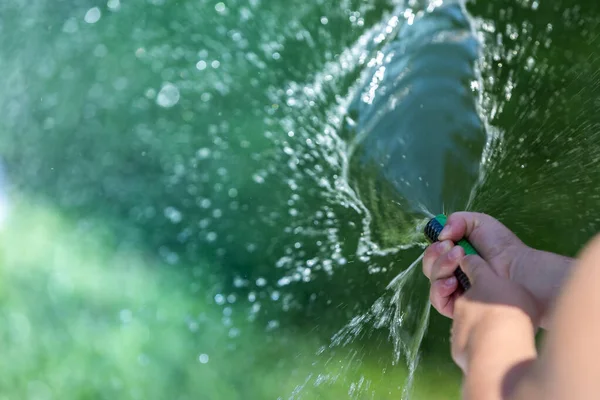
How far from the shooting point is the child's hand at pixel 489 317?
618mm

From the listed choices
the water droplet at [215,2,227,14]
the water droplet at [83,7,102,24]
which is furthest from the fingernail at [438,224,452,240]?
the water droplet at [83,7,102,24]

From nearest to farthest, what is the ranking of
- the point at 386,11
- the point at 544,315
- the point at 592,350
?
the point at 592,350 → the point at 544,315 → the point at 386,11

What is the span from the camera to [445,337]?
98cm

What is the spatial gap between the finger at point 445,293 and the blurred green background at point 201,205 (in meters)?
0.19

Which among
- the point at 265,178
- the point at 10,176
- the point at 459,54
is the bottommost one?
the point at 10,176

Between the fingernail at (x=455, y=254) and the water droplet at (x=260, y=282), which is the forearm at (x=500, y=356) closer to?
the fingernail at (x=455, y=254)

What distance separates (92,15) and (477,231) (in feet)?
2.25

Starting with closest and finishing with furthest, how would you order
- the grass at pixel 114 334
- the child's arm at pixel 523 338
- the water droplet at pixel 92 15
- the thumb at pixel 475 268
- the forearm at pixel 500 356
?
the child's arm at pixel 523 338, the forearm at pixel 500 356, the thumb at pixel 475 268, the grass at pixel 114 334, the water droplet at pixel 92 15

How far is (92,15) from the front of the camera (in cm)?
98

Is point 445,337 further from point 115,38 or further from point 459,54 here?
point 115,38

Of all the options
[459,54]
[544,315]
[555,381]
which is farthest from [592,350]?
[459,54]

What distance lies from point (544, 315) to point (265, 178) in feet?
1.48

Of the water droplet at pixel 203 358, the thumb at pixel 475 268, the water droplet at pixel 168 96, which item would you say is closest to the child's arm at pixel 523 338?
the thumb at pixel 475 268

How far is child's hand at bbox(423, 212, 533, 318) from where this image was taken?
0.73 m
